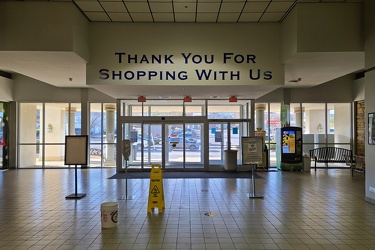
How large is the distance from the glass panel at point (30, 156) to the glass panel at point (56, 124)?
677 millimetres

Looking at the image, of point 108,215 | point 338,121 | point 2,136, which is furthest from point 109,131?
point 338,121

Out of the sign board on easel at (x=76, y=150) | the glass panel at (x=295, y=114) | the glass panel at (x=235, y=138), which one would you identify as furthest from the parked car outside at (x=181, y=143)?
the sign board on easel at (x=76, y=150)

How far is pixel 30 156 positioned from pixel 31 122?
154 centimetres

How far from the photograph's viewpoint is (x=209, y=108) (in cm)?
1341

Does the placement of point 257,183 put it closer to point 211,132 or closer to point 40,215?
point 211,132

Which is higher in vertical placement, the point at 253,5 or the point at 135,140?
the point at 253,5

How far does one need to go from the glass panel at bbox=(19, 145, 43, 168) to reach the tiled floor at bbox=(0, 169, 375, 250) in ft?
14.7

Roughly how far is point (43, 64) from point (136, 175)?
5.28m

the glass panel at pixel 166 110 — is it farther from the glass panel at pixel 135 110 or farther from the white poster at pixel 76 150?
the white poster at pixel 76 150

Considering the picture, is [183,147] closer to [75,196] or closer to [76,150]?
[76,150]

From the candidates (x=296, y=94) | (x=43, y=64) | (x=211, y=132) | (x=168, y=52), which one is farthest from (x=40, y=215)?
(x=296, y=94)

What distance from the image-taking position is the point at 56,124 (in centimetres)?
1430

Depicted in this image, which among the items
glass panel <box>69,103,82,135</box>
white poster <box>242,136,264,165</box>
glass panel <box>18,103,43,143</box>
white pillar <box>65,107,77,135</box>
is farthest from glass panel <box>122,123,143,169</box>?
white poster <box>242,136,264,165</box>

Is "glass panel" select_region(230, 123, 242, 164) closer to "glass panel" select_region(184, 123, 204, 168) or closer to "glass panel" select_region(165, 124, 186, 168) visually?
"glass panel" select_region(184, 123, 204, 168)
